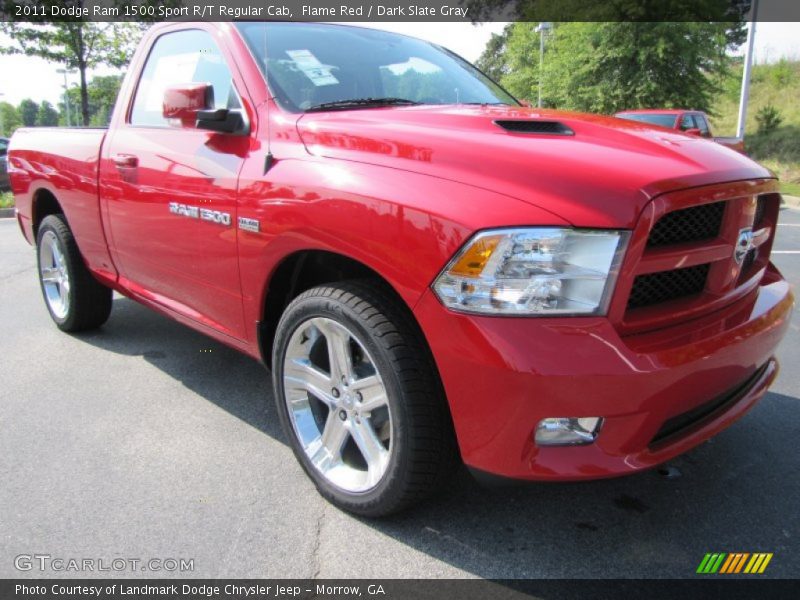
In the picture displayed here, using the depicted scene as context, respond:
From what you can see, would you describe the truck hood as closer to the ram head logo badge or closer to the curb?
the ram head logo badge

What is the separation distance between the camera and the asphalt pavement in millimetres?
2166

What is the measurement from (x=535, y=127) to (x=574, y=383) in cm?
103

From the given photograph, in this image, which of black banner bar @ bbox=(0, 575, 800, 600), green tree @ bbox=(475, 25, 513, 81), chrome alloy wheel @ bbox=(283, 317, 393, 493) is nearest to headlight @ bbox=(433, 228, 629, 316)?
chrome alloy wheel @ bbox=(283, 317, 393, 493)

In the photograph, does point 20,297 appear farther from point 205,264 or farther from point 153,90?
point 205,264

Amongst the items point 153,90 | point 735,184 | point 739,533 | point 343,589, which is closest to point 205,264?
point 153,90

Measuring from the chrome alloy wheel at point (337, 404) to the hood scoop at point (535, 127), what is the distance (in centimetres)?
93

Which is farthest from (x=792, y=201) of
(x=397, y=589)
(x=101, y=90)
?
(x=101, y=90)

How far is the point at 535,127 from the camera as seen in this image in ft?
7.57

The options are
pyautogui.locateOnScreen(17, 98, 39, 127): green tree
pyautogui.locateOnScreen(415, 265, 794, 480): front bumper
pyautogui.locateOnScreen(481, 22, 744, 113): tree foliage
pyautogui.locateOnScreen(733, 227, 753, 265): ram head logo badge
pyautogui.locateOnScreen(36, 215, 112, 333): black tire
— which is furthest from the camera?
pyautogui.locateOnScreen(17, 98, 39, 127): green tree

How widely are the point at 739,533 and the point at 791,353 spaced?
7.28 ft

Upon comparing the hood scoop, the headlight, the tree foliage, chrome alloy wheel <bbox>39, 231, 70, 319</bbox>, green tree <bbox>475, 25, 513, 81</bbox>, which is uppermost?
green tree <bbox>475, 25, 513, 81</bbox>

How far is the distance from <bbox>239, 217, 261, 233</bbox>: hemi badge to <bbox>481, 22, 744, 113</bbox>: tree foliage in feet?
74.9

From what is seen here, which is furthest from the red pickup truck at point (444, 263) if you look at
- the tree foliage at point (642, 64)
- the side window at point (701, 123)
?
the tree foliage at point (642, 64)

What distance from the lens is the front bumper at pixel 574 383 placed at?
1.74 m
